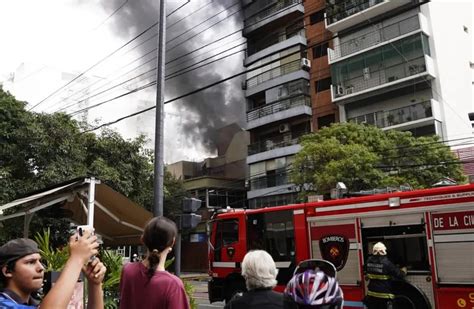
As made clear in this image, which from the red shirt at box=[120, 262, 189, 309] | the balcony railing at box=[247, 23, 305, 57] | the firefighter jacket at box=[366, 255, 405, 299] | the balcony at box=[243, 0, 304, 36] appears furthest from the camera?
the balcony railing at box=[247, 23, 305, 57]

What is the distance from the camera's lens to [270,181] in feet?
112


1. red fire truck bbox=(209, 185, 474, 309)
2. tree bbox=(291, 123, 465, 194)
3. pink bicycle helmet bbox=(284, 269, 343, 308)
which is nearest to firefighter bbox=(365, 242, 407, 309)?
red fire truck bbox=(209, 185, 474, 309)

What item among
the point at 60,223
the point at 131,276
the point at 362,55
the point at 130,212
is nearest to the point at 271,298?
the point at 131,276

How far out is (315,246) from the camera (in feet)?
33.4

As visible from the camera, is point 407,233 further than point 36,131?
No

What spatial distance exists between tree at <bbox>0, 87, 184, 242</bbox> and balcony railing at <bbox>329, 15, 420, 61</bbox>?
1910 centimetres

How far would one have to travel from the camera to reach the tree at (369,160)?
826 inches

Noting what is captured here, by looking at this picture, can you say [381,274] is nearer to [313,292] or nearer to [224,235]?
[313,292]

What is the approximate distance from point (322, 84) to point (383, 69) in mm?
5660

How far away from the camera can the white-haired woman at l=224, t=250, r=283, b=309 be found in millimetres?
2854

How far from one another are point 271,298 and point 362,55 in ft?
94.2

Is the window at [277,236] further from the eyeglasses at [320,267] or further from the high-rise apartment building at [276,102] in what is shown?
the high-rise apartment building at [276,102]

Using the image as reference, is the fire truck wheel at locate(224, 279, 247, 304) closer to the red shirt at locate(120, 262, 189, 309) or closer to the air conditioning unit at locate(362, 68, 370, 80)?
the red shirt at locate(120, 262, 189, 309)

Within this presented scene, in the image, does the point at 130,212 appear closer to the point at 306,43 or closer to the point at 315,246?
the point at 315,246
